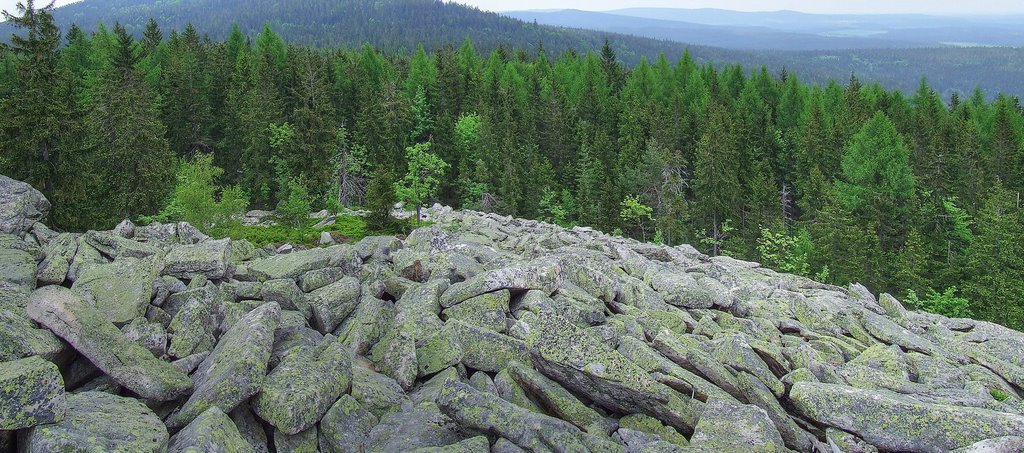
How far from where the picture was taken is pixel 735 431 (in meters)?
10.1

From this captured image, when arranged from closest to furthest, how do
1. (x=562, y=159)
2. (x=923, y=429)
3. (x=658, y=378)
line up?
(x=923, y=429), (x=658, y=378), (x=562, y=159)

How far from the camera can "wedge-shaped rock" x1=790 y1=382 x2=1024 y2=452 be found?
1085 centimetres

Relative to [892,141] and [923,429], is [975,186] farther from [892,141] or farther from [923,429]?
[923,429]

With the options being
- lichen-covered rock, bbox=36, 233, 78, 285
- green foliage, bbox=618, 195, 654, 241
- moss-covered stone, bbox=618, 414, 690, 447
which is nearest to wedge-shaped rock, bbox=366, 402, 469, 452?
moss-covered stone, bbox=618, 414, 690, 447

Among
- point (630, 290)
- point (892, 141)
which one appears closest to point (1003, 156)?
point (892, 141)

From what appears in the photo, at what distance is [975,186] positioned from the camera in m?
64.8

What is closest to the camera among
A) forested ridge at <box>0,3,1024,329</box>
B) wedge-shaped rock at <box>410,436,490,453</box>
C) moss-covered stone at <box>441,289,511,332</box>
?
wedge-shaped rock at <box>410,436,490,453</box>

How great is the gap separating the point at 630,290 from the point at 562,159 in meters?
60.7

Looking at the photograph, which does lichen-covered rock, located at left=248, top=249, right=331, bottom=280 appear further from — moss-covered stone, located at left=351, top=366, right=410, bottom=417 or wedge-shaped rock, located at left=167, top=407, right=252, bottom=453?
wedge-shaped rock, located at left=167, top=407, right=252, bottom=453

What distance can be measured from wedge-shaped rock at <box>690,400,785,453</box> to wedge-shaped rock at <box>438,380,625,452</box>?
1.46 metres

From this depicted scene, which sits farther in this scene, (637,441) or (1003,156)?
(1003,156)

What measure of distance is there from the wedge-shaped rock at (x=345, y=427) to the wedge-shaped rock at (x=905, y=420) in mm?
7871

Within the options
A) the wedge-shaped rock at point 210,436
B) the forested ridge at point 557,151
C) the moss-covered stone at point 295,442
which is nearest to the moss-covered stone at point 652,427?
the moss-covered stone at point 295,442

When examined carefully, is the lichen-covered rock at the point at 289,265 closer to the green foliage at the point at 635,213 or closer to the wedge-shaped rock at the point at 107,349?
the wedge-shaped rock at the point at 107,349
